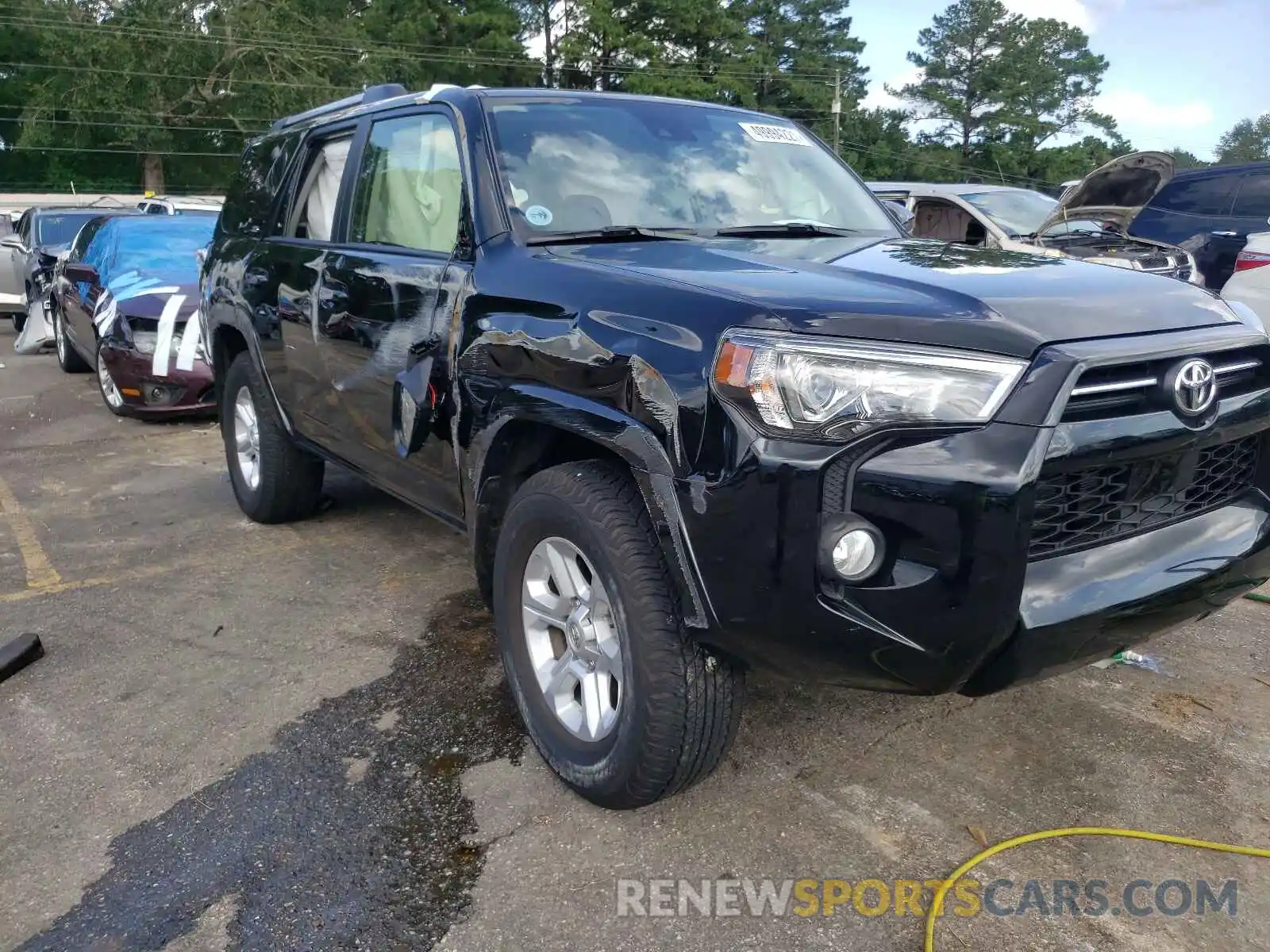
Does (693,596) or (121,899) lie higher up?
(693,596)

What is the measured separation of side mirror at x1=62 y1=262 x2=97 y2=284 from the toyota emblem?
8.56 m

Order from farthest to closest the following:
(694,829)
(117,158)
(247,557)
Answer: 1. (117,158)
2. (247,557)
3. (694,829)

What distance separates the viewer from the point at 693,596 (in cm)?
228

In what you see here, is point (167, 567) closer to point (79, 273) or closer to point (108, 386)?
point (108, 386)

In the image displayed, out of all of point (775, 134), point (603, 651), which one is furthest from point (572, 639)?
point (775, 134)

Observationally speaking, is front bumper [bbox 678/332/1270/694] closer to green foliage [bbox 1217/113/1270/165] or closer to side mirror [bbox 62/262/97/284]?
side mirror [bbox 62/262/97/284]

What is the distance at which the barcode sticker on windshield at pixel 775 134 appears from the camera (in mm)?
3799

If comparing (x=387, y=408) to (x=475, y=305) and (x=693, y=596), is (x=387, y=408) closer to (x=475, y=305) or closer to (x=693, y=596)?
(x=475, y=305)

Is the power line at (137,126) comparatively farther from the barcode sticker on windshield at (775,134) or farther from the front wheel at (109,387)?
the barcode sticker on windshield at (775,134)

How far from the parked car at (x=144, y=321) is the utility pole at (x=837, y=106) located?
4111cm

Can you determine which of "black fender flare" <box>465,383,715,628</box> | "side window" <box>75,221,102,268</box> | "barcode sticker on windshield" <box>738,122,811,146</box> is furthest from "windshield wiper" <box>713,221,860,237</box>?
"side window" <box>75,221,102,268</box>

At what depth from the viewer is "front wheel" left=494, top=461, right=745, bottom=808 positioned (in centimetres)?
241

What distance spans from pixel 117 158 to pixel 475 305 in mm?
52727

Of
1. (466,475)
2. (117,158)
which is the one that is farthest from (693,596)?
(117,158)
